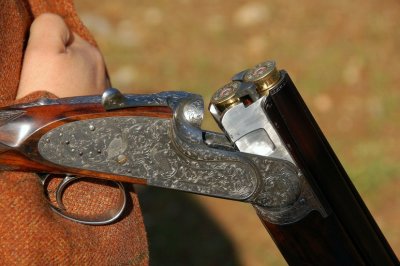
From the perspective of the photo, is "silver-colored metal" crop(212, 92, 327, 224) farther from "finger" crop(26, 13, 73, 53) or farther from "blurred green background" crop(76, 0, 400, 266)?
"blurred green background" crop(76, 0, 400, 266)

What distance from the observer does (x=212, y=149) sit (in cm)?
160

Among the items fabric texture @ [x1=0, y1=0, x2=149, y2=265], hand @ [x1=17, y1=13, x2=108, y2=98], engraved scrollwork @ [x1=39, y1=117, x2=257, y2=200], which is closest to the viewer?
fabric texture @ [x1=0, y1=0, x2=149, y2=265]

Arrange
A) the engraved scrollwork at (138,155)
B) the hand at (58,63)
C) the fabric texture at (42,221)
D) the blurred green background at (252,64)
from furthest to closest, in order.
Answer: the blurred green background at (252,64), the hand at (58,63), the engraved scrollwork at (138,155), the fabric texture at (42,221)

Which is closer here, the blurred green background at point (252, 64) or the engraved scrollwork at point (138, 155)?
the engraved scrollwork at point (138, 155)

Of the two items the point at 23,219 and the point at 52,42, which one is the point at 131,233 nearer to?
the point at 23,219

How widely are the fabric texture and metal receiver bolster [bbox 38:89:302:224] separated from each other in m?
0.10

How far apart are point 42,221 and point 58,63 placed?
0.49 metres

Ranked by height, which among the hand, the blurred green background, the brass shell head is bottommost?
the blurred green background

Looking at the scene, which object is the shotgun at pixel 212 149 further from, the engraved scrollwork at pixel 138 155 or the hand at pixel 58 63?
the hand at pixel 58 63

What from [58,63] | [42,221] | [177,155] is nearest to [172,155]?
[177,155]

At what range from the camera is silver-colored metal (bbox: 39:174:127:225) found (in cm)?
163

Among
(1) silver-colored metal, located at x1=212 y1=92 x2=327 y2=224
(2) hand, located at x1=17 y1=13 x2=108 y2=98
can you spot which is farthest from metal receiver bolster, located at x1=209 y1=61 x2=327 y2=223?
(2) hand, located at x1=17 y1=13 x2=108 y2=98

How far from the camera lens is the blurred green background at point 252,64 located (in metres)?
3.88

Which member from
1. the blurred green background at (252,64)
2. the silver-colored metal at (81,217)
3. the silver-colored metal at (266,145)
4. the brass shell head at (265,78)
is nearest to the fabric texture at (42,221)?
the silver-colored metal at (81,217)
